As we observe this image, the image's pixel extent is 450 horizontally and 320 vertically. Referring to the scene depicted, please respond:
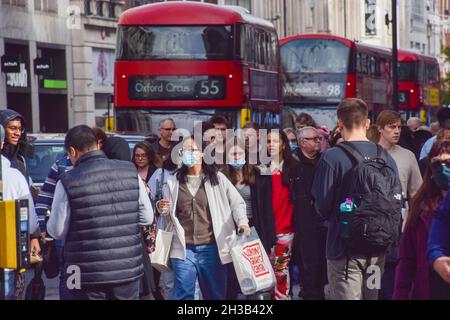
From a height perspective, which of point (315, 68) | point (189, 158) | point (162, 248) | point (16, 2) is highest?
point (16, 2)

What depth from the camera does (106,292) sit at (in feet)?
26.1

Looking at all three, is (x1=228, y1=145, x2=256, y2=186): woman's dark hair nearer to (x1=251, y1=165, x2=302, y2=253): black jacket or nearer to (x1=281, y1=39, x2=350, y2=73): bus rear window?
(x1=251, y1=165, x2=302, y2=253): black jacket

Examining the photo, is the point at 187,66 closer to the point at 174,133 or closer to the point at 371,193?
the point at 174,133

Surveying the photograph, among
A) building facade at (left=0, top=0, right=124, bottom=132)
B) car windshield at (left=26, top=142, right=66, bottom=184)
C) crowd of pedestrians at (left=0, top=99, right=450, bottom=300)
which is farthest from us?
building facade at (left=0, top=0, right=124, bottom=132)

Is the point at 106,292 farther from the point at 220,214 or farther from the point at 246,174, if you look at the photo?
the point at 246,174

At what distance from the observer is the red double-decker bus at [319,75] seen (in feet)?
104

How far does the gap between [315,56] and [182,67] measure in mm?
9609

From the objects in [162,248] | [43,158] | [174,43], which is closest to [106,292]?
[162,248]

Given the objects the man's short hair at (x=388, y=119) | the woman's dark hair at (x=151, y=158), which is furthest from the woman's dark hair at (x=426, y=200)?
the woman's dark hair at (x=151, y=158)

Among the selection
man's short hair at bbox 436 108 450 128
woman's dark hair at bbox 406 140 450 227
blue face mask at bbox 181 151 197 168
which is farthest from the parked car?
woman's dark hair at bbox 406 140 450 227

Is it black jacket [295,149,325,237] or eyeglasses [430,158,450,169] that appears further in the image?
black jacket [295,149,325,237]

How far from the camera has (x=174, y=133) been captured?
551 inches

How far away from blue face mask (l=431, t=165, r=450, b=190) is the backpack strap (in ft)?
6.00

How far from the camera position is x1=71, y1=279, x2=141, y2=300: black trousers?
7898 mm
